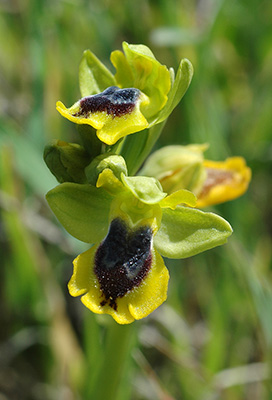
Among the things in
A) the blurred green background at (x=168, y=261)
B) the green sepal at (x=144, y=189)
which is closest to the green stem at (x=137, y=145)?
the green sepal at (x=144, y=189)

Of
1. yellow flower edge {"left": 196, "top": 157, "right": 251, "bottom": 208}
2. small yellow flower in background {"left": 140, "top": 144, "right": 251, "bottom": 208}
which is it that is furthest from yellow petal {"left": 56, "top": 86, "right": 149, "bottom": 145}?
yellow flower edge {"left": 196, "top": 157, "right": 251, "bottom": 208}

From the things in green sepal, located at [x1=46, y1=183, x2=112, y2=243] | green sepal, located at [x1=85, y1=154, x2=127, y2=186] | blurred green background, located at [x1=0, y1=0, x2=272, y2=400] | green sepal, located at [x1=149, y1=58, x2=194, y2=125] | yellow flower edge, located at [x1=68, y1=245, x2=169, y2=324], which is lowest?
blurred green background, located at [x1=0, y1=0, x2=272, y2=400]

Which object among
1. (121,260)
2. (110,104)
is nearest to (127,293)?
(121,260)

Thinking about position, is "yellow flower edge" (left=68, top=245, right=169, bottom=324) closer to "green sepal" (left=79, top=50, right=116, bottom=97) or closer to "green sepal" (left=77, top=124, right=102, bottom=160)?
"green sepal" (left=77, top=124, right=102, bottom=160)

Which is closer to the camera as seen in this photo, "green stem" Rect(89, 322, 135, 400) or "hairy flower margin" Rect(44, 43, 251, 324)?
"hairy flower margin" Rect(44, 43, 251, 324)

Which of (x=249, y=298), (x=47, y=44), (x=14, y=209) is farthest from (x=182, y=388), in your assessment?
(x=47, y=44)

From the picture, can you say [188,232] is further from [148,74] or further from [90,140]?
[148,74]
